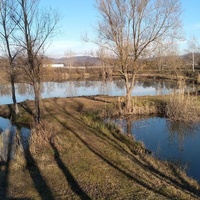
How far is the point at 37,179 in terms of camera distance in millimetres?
8000

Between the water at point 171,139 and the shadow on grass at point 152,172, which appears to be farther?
the water at point 171,139

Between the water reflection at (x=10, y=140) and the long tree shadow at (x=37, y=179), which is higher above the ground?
the long tree shadow at (x=37, y=179)

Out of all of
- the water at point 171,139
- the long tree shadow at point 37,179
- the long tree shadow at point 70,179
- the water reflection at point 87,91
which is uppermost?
the long tree shadow at point 70,179

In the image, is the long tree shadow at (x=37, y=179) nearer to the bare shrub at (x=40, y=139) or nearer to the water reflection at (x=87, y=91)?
the bare shrub at (x=40, y=139)

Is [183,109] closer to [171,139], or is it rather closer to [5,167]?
[171,139]

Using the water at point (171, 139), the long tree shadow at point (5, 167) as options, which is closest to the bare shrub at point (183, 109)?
the water at point (171, 139)

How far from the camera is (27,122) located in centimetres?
1731

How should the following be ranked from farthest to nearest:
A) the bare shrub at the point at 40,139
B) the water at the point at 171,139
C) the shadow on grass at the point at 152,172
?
the water at the point at 171,139 < the bare shrub at the point at 40,139 < the shadow on grass at the point at 152,172

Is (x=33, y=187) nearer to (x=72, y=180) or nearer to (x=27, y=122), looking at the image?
(x=72, y=180)

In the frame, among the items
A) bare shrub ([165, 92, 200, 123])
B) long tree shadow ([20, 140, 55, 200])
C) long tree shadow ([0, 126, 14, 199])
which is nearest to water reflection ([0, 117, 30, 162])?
long tree shadow ([0, 126, 14, 199])

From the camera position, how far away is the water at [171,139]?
437 inches

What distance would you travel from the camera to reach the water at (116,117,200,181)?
11094 millimetres

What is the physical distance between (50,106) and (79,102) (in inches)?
96.6

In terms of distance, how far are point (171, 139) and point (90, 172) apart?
7.11 metres
